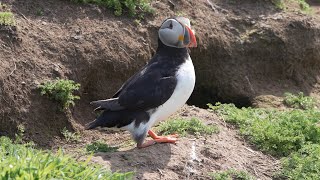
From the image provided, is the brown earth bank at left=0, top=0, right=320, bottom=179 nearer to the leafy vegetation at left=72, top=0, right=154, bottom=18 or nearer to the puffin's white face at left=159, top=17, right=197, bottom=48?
the leafy vegetation at left=72, top=0, right=154, bottom=18

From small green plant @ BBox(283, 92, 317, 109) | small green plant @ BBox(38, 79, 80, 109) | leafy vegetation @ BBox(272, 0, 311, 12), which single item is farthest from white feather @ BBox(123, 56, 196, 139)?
leafy vegetation @ BBox(272, 0, 311, 12)

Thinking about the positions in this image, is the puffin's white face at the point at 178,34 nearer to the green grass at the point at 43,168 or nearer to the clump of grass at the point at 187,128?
the clump of grass at the point at 187,128

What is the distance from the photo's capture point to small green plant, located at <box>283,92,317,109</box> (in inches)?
328

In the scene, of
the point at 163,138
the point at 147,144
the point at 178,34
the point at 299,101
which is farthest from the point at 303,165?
the point at 299,101

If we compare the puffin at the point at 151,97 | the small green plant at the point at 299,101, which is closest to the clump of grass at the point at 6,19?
the puffin at the point at 151,97

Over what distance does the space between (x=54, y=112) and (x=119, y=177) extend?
7.36 feet

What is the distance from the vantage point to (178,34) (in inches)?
246

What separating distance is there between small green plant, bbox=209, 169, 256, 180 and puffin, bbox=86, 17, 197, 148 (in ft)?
2.14

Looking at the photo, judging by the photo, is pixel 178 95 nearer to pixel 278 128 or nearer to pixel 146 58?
pixel 278 128

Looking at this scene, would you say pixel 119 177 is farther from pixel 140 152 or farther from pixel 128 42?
pixel 128 42

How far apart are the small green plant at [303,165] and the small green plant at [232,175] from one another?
0.43 meters

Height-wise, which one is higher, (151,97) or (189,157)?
(151,97)

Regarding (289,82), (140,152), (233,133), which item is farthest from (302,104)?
(140,152)

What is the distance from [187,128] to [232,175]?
0.97 meters
